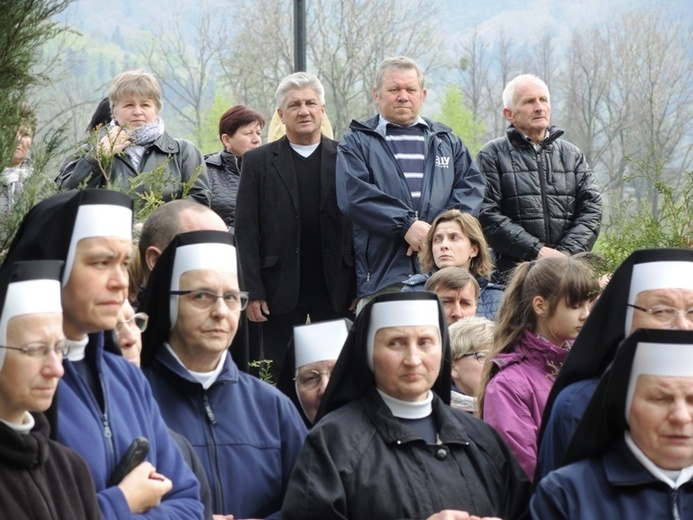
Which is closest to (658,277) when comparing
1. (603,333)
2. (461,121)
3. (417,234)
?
(603,333)

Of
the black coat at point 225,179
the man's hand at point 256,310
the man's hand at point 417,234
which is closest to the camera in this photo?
the man's hand at point 417,234

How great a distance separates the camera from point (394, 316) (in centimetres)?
557

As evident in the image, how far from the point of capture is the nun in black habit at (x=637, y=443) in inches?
194

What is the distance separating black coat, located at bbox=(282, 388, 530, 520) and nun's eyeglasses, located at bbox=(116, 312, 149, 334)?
2.51 ft

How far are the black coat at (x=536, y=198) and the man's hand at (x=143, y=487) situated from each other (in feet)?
17.3

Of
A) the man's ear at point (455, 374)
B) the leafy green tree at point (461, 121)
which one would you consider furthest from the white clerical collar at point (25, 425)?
the leafy green tree at point (461, 121)

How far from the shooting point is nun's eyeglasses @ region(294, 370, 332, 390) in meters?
6.43

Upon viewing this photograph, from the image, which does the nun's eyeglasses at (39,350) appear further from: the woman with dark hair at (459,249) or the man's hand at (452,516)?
the woman with dark hair at (459,249)

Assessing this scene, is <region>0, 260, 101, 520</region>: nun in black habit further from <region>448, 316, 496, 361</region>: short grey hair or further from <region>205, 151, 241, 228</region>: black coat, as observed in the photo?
<region>205, 151, 241, 228</region>: black coat

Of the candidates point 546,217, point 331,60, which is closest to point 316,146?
point 546,217

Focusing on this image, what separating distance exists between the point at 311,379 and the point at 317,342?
0.57 feet

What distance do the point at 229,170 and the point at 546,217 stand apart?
251 cm

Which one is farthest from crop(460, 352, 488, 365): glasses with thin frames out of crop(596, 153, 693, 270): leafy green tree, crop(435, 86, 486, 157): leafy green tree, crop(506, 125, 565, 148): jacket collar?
crop(435, 86, 486, 157): leafy green tree

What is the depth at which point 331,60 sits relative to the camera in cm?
1705
